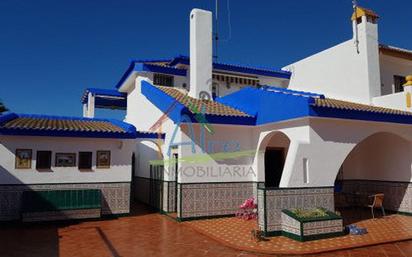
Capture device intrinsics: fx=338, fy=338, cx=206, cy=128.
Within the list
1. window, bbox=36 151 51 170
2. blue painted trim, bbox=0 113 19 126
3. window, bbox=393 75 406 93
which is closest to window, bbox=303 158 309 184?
window, bbox=36 151 51 170

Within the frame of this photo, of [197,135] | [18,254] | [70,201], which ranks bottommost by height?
[18,254]

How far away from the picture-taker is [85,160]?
11320 mm

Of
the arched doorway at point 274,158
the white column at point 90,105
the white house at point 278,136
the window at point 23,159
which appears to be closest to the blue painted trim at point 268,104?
the white house at point 278,136

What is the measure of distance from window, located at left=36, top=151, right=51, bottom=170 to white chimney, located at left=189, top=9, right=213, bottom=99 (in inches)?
224

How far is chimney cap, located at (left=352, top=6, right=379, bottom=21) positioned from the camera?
1311cm

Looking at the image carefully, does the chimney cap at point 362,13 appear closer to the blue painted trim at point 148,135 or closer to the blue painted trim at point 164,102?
the blue painted trim at point 164,102

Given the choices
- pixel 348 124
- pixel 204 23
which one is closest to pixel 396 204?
pixel 348 124

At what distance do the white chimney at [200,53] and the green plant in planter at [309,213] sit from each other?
637 centimetres

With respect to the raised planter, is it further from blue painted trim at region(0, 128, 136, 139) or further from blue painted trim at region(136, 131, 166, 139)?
blue painted trim at region(0, 128, 136, 139)

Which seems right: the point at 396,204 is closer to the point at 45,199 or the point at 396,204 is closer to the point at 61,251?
the point at 61,251

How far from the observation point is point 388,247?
24.7ft

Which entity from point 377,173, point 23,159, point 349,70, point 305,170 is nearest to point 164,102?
point 23,159

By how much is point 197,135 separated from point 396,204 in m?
7.24

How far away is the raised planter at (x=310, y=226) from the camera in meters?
7.98
